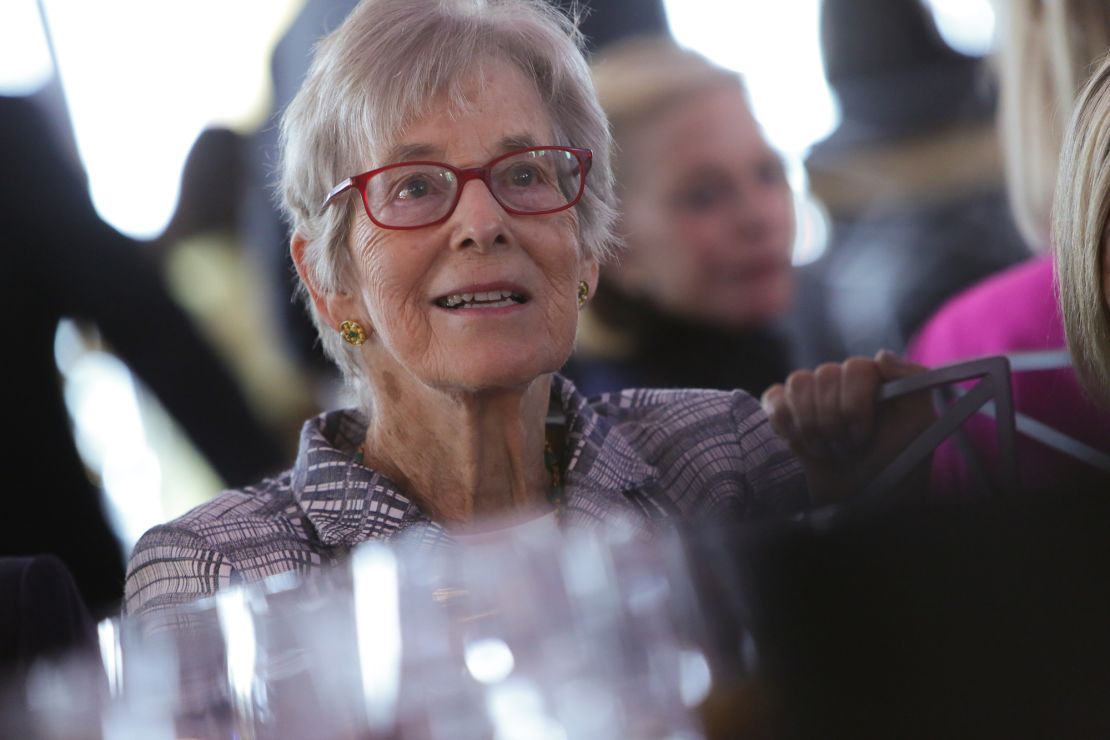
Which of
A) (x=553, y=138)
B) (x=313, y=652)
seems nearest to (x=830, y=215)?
(x=553, y=138)

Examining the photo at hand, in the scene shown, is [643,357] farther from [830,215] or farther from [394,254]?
[394,254]

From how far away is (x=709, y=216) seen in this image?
2.46m

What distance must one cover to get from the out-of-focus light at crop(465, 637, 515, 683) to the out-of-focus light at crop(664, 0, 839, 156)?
2186mm

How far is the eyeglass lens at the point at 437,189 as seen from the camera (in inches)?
48.4

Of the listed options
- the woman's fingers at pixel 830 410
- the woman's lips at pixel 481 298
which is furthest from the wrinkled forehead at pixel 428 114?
the woman's fingers at pixel 830 410

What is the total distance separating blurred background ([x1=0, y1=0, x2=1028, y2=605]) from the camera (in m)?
2.45

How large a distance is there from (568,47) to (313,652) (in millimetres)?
944

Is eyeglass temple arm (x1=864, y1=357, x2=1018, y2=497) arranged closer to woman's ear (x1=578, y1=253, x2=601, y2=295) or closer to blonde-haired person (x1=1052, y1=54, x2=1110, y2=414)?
blonde-haired person (x1=1052, y1=54, x2=1110, y2=414)

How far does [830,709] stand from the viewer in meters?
0.45

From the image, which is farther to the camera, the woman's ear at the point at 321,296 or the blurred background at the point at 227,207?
the blurred background at the point at 227,207

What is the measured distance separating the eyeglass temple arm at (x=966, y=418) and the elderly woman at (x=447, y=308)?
91 mm

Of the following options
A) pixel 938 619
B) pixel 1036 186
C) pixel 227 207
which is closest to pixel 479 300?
pixel 938 619

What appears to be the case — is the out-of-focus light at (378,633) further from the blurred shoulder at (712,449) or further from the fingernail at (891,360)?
the fingernail at (891,360)

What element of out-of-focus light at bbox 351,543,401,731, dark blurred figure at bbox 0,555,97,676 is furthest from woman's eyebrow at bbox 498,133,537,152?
out-of-focus light at bbox 351,543,401,731
